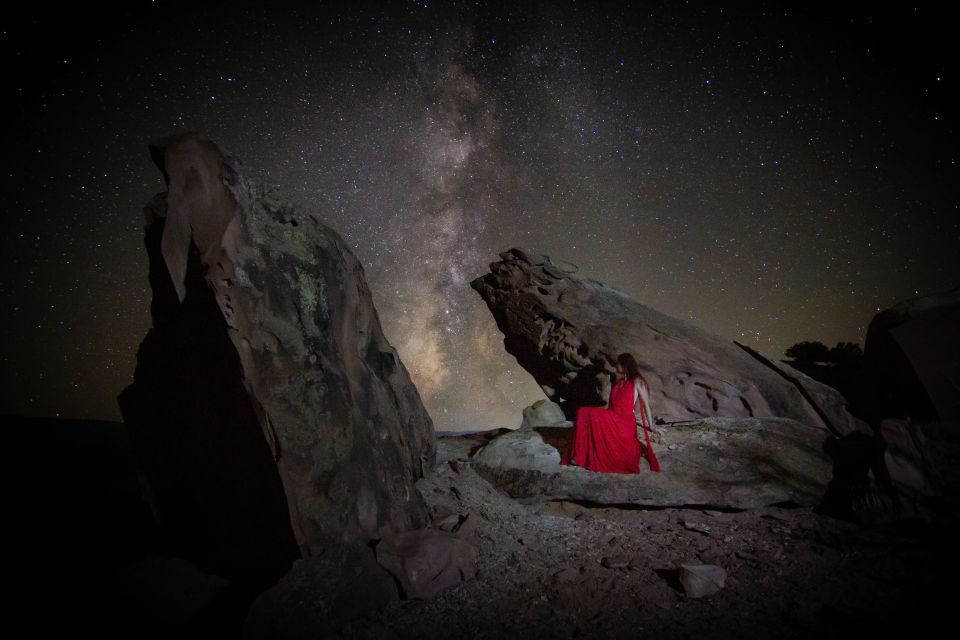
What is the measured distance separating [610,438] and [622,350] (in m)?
3.65

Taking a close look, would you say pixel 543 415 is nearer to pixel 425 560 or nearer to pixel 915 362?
pixel 425 560

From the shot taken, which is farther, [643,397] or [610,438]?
[643,397]

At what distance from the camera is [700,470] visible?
6.49 meters

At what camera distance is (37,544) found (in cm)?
540

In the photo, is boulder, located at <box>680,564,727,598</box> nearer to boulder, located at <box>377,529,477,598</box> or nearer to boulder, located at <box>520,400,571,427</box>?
boulder, located at <box>377,529,477,598</box>

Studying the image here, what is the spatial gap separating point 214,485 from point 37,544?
2.92m

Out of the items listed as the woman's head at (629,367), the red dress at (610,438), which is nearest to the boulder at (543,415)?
the red dress at (610,438)

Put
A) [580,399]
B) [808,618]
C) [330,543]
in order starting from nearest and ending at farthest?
1. [808,618]
2. [330,543]
3. [580,399]

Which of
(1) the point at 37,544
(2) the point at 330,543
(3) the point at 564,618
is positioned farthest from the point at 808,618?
(1) the point at 37,544

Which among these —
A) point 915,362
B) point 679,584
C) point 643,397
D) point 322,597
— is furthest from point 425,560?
point 915,362

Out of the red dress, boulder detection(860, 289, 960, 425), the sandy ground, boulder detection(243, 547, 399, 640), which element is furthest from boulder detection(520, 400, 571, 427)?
boulder detection(860, 289, 960, 425)

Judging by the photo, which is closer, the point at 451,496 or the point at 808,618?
the point at 808,618

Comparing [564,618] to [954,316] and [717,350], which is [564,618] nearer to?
[717,350]

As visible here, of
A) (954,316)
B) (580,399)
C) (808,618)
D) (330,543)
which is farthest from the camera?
(580,399)
